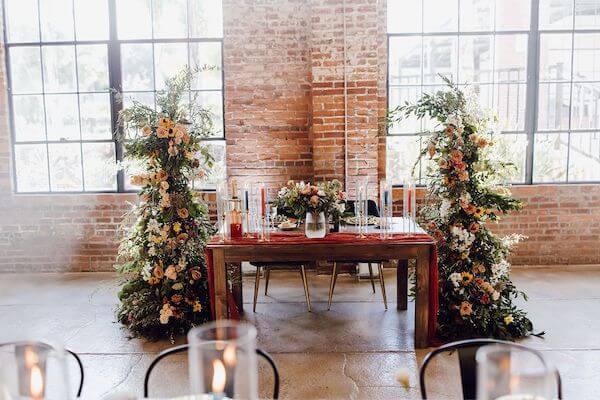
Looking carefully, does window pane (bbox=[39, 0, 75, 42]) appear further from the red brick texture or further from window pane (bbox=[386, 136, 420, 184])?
window pane (bbox=[386, 136, 420, 184])

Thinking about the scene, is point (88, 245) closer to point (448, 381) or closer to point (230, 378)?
point (448, 381)

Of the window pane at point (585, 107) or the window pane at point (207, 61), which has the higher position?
the window pane at point (207, 61)

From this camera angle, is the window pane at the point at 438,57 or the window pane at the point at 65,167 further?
the window pane at the point at 65,167

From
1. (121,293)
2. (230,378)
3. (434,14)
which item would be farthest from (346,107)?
(230,378)

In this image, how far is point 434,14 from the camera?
6.06 meters

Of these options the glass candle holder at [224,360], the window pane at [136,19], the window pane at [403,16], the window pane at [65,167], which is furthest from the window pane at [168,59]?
the glass candle holder at [224,360]

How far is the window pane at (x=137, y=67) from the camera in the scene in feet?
20.1

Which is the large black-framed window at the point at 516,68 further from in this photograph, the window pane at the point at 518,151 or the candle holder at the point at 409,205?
the candle holder at the point at 409,205

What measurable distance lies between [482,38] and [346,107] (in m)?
1.73

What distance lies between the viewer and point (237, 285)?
189 inches

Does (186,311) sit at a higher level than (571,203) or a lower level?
lower

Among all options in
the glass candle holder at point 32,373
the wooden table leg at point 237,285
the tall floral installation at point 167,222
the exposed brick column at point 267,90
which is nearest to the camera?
the glass candle holder at point 32,373

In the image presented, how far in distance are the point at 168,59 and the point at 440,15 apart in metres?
2.92

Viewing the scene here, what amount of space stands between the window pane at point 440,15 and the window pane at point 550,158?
4.97 feet
